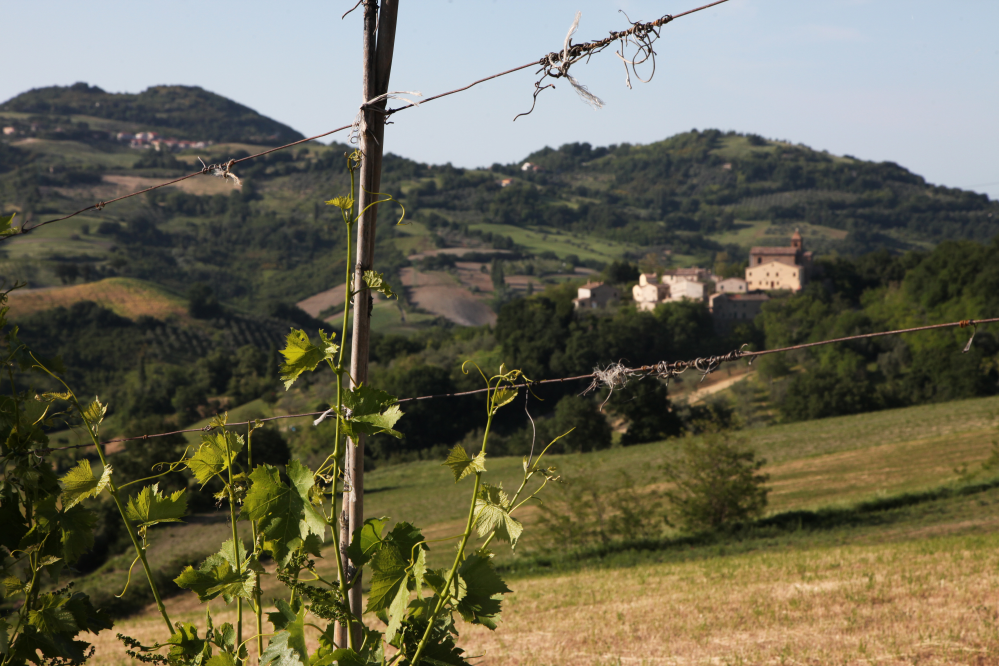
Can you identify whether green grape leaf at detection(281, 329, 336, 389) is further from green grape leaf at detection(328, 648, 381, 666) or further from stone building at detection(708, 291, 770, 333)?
stone building at detection(708, 291, 770, 333)

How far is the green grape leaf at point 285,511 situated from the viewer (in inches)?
66.4

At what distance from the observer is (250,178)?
188 meters

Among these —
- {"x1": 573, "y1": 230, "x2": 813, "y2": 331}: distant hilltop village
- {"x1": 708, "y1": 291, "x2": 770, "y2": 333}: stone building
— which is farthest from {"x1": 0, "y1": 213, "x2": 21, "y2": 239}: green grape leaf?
{"x1": 708, "y1": 291, "x2": 770, "y2": 333}: stone building

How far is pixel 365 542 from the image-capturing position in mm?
1774

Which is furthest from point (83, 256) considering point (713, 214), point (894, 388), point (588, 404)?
point (713, 214)

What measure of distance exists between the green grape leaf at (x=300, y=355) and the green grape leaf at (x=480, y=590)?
58cm

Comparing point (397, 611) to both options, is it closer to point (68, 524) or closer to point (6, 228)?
point (68, 524)

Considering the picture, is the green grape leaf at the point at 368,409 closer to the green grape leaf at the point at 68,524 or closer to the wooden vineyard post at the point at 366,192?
the wooden vineyard post at the point at 366,192

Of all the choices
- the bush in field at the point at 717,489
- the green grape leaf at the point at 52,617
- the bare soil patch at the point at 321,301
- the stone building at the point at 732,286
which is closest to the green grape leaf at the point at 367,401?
the green grape leaf at the point at 52,617

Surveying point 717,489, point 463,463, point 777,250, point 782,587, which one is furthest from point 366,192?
point 777,250

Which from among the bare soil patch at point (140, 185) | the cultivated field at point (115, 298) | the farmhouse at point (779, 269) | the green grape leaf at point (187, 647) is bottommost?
the cultivated field at point (115, 298)

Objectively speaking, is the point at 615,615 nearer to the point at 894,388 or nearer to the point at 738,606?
the point at 738,606

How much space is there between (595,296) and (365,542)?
87685mm

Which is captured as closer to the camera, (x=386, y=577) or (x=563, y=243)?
(x=386, y=577)
